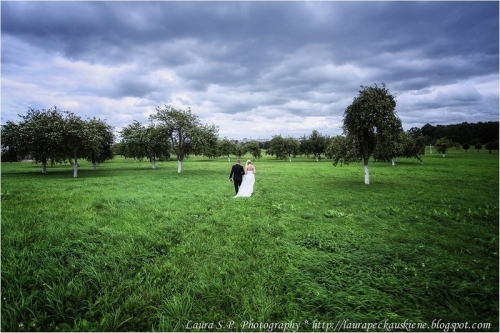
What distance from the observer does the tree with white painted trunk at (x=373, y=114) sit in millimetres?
20375

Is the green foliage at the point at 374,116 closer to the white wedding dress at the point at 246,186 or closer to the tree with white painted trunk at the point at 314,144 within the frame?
the white wedding dress at the point at 246,186

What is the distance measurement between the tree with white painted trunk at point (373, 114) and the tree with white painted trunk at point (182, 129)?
24.0 metres

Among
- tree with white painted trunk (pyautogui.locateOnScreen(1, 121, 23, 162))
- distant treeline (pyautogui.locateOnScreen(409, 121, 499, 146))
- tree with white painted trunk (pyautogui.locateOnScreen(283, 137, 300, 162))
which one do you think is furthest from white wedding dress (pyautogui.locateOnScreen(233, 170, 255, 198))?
distant treeline (pyautogui.locateOnScreen(409, 121, 499, 146))

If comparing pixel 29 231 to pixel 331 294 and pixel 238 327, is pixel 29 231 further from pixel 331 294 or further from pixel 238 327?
pixel 331 294

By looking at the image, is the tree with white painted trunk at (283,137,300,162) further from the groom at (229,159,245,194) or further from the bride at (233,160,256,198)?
the groom at (229,159,245,194)

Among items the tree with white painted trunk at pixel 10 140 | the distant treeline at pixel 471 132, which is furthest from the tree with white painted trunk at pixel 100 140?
the distant treeline at pixel 471 132

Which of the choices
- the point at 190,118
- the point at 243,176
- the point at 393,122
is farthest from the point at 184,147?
the point at 393,122

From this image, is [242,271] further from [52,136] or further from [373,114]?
[52,136]

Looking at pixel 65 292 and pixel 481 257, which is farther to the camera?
pixel 481 257

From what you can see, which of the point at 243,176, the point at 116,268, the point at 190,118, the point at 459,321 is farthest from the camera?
the point at 190,118

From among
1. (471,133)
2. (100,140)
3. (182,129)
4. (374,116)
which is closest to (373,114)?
(374,116)

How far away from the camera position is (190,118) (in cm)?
3850

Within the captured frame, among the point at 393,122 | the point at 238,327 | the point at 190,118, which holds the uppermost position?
the point at 190,118

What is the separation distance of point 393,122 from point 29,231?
25.5 meters
